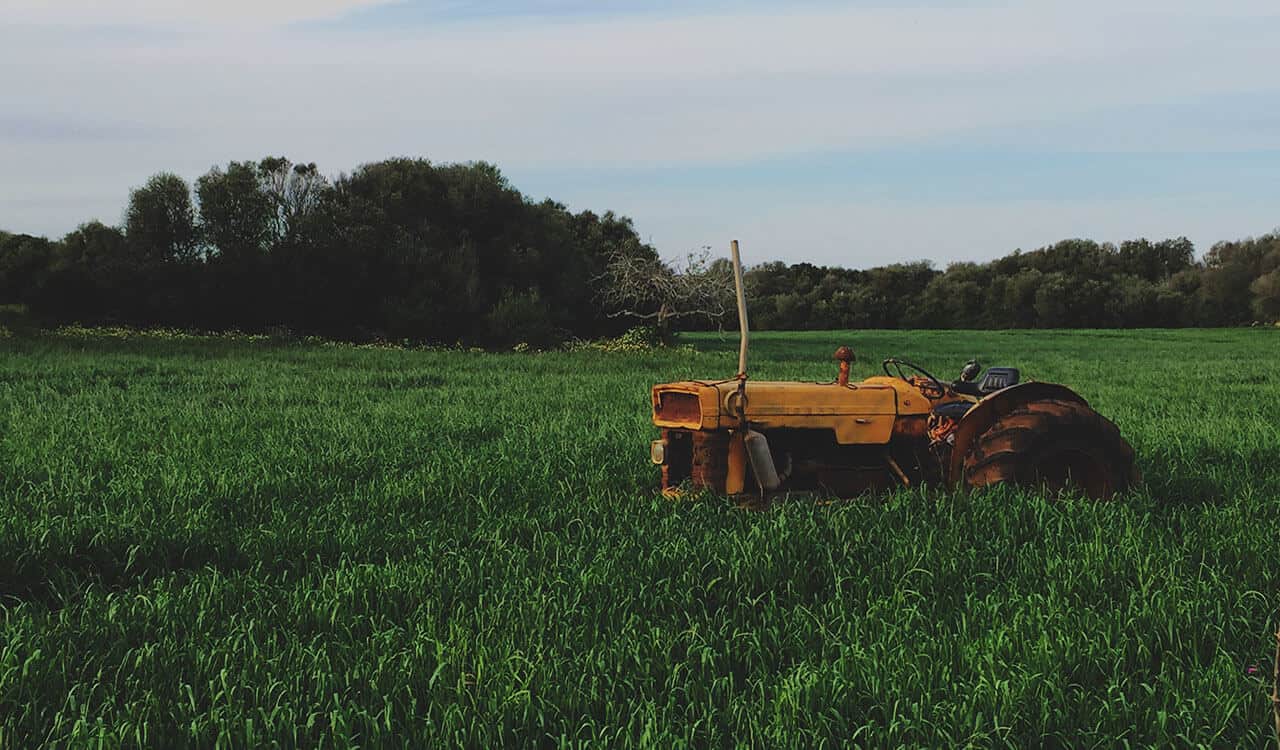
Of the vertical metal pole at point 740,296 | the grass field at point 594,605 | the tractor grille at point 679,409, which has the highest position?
the vertical metal pole at point 740,296

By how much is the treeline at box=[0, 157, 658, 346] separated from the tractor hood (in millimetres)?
23572

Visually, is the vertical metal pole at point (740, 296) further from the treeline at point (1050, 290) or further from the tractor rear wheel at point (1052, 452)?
the treeline at point (1050, 290)

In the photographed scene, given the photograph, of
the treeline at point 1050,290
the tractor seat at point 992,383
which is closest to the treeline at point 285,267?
the tractor seat at point 992,383

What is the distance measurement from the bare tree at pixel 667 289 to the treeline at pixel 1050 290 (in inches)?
894

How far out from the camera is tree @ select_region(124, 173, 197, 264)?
29.2 metres

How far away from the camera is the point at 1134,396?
14.6 meters

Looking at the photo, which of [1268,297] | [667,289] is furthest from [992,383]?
[1268,297]

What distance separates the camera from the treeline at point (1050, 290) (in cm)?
5878

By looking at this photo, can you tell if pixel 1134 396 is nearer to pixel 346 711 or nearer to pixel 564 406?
pixel 564 406

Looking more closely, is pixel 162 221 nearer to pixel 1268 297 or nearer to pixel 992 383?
pixel 992 383

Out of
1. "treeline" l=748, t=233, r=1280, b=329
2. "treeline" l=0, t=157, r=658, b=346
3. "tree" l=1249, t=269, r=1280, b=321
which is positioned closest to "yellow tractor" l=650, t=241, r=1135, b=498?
"treeline" l=0, t=157, r=658, b=346

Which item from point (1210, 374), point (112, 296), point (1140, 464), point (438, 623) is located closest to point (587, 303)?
A: point (112, 296)

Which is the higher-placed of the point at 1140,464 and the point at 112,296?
the point at 112,296

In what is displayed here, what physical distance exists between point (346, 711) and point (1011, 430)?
416 cm
